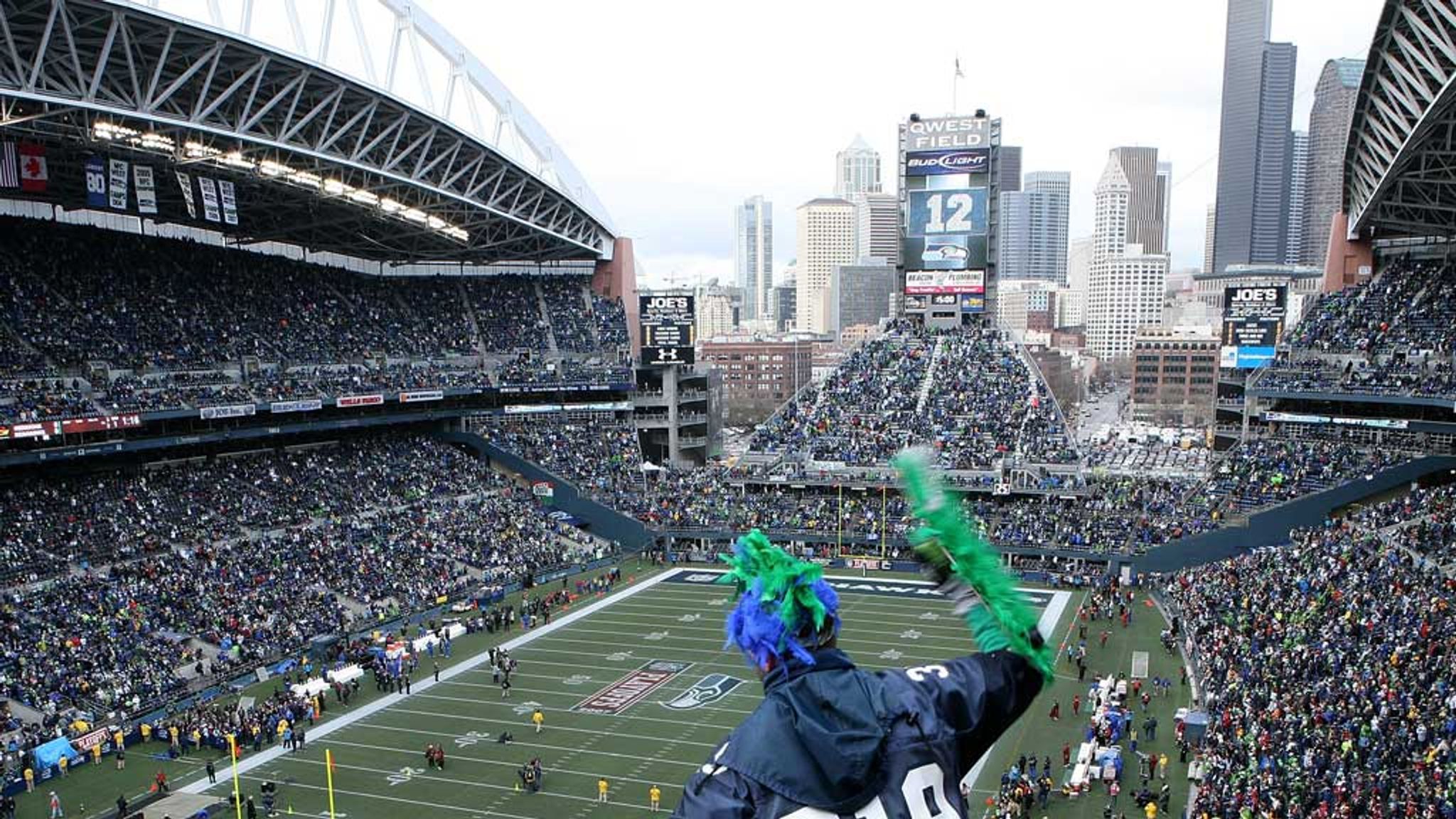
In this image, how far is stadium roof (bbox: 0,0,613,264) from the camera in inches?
1130

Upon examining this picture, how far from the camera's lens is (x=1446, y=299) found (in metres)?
44.0

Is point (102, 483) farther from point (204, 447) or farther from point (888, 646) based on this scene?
point (888, 646)

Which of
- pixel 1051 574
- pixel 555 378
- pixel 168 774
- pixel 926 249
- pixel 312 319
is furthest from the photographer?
pixel 926 249

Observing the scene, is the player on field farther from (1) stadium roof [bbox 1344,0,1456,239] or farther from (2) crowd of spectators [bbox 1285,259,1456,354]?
(2) crowd of spectators [bbox 1285,259,1456,354]

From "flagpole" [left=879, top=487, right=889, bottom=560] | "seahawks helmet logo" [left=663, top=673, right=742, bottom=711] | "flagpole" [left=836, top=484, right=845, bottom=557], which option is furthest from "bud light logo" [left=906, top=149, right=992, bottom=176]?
"seahawks helmet logo" [left=663, top=673, right=742, bottom=711]

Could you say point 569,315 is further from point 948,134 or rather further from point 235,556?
point 235,556

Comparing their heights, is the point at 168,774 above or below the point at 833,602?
below

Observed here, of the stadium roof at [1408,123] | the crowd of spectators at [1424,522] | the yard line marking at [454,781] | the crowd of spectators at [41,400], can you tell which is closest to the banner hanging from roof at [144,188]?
the crowd of spectators at [41,400]

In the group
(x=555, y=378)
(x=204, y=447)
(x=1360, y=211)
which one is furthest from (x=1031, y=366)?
(x=204, y=447)

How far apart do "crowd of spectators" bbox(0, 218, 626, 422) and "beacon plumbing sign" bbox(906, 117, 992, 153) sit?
20.6m

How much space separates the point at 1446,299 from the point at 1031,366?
1981cm

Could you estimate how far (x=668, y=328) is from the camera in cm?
6097

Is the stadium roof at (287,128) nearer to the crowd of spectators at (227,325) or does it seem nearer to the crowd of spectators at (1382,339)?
the crowd of spectators at (227,325)

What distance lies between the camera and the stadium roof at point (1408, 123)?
26.5 metres
